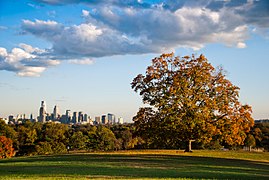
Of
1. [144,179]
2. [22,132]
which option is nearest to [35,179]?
[144,179]

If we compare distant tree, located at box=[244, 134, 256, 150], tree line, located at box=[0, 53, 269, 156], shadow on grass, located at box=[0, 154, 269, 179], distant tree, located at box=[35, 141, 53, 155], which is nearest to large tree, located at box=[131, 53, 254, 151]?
tree line, located at box=[0, 53, 269, 156]

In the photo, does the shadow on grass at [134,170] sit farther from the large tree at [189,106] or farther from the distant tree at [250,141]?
the distant tree at [250,141]

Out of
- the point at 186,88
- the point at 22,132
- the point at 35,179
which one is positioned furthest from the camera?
the point at 22,132

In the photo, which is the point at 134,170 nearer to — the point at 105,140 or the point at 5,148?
the point at 5,148

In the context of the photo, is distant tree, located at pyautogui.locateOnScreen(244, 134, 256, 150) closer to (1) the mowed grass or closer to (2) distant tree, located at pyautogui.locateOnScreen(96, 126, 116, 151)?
(1) the mowed grass

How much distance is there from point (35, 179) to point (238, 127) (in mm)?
28852

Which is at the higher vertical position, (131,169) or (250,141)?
(250,141)

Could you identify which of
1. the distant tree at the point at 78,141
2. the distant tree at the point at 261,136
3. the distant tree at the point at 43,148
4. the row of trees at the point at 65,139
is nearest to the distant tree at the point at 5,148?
the distant tree at the point at 43,148

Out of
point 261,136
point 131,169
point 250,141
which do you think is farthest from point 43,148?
point 131,169

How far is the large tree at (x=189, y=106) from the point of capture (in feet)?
139

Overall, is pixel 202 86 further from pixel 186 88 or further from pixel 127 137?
pixel 127 137

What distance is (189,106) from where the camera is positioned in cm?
4275

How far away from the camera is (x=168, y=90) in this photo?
4341 cm

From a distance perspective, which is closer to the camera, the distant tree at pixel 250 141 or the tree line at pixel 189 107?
the tree line at pixel 189 107
